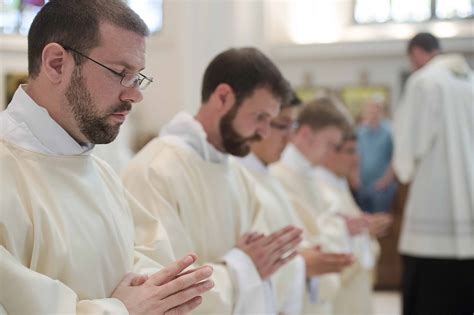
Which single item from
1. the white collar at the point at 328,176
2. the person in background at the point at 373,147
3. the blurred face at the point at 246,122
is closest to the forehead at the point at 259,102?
the blurred face at the point at 246,122

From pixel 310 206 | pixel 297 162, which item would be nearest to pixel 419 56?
pixel 297 162

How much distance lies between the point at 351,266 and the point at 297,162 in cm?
77

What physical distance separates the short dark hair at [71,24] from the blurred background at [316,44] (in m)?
8.40

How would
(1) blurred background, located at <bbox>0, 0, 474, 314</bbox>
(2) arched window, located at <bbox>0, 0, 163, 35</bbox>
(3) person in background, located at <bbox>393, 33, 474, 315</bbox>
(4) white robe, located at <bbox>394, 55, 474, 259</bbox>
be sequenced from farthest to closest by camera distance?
(2) arched window, located at <bbox>0, 0, 163, 35</bbox> < (1) blurred background, located at <bbox>0, 0, 474, 314</bbox> < (4) white robe, located at <bbox>394, 55, 474, 259</bbox> < (3) person in background, located at <bbox>393, 33, 474, 315</bbox>

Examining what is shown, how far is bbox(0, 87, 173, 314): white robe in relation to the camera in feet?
6.58

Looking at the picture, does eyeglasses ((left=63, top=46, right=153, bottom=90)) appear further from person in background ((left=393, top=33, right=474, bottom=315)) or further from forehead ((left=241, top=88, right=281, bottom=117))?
person in background ((left=393, top=33, right=474, bottom=315))

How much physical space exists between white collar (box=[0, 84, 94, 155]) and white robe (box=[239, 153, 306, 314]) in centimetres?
157

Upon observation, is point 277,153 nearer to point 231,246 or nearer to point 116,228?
point 231,246

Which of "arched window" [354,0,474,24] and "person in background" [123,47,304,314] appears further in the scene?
"arched window" [354,0,474,24]

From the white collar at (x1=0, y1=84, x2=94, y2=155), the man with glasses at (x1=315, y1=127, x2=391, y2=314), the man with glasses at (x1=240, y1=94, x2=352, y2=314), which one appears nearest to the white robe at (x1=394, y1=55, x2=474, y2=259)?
the man with glasses at (x1=315, y1=127, x2=391, y2=314)

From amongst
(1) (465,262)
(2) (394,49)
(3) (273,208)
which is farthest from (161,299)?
(2) (394,49)

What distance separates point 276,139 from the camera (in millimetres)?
4039

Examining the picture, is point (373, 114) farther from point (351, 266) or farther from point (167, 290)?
point (167, 290)

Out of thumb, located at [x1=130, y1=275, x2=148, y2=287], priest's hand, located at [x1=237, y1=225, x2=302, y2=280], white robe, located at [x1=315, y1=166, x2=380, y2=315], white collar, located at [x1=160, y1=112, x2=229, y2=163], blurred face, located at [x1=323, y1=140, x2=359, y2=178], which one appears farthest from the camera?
blurred face, located at [x1=323, y1=140, x2=359, y2=178]
